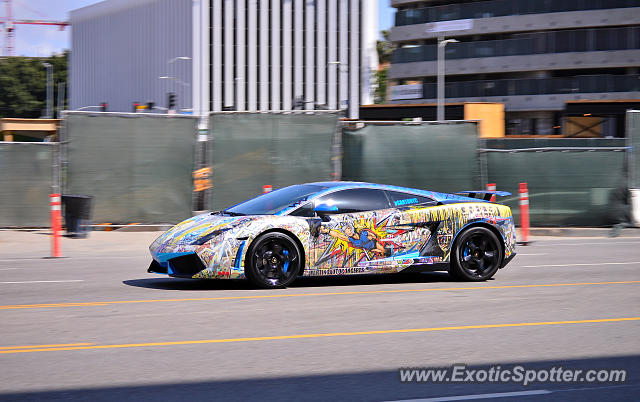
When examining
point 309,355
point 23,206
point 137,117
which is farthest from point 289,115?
point 309,355

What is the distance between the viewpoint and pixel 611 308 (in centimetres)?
893

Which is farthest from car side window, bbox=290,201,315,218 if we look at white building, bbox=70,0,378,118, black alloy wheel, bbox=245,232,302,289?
white building, bbox=70,0,378,118

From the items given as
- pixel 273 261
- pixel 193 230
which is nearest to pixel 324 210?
pixel 273 261

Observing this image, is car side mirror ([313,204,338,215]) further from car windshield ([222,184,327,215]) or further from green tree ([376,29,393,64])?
green tree ([376,29,393,64])

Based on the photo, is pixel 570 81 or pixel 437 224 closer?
pixel 437 224

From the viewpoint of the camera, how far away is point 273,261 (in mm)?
10102

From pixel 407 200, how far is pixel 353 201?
74 cm

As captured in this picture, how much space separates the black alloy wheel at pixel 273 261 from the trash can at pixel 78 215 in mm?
7752

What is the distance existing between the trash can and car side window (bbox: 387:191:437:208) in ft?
26.5

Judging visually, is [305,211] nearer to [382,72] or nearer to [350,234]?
[350,234]

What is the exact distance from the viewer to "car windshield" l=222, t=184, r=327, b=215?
10344 mm

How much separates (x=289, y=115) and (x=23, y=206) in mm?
5890

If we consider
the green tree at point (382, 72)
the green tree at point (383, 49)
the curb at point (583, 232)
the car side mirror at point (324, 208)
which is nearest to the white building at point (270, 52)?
the green tree at point (382, 72)

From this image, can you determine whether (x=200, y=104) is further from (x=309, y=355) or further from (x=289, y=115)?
(x=309, y=355)
